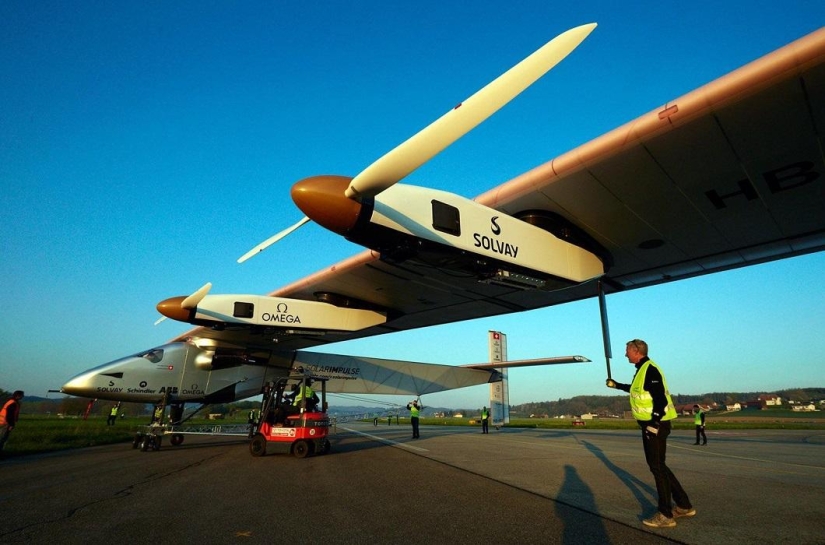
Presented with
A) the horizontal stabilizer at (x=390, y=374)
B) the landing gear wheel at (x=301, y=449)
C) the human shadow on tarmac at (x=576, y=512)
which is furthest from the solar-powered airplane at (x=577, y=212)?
the horizontal stabilizer at (x=390, y=374)

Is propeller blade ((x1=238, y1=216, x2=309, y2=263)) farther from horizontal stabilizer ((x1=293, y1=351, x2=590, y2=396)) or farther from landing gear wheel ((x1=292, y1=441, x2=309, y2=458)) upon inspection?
horizontal stabilizer ((x1=293, y1=351, x2=590, y2=396))

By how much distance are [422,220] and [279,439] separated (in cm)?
757

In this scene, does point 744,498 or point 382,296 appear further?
point 382,296

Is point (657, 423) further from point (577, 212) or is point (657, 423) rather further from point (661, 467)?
point (577, 212)

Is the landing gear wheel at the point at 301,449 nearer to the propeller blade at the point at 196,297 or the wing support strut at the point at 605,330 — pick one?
the propeller blade at the point at 196,297

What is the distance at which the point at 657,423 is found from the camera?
408 cm

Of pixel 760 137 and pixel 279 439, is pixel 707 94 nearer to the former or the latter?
pixel 760 137

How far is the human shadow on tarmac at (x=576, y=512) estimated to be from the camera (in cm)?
333

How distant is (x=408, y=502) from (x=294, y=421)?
6.54 m

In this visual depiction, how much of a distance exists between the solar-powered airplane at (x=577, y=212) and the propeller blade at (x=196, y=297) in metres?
0.04

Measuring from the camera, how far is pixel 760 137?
17.8 feet

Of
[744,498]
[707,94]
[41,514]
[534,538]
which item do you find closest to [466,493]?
[534,538]

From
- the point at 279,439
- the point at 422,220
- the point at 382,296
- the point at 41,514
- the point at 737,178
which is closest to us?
the point at 41,514

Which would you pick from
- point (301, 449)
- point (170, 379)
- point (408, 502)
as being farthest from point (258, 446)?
point (408, 502)
